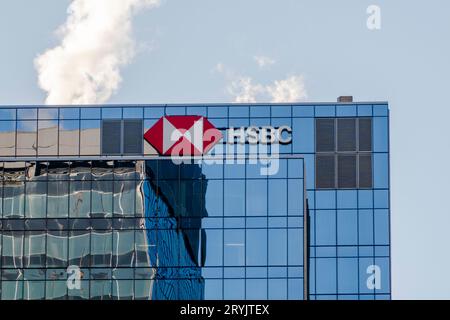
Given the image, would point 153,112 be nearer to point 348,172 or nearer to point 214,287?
point 348,172

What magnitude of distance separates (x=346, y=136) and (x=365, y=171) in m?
3.45

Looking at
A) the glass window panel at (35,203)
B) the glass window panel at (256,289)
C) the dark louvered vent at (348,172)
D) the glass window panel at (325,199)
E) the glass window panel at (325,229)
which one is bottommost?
the glass window panel at (256,289)

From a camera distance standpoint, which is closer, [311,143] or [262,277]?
[262,277]

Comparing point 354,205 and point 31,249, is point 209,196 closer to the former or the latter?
point 31,249

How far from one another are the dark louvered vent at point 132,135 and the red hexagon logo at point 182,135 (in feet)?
3.16

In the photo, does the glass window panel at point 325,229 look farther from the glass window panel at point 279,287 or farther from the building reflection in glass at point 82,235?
the building reflection in glass at point 82,235

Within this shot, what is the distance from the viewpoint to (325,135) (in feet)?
346

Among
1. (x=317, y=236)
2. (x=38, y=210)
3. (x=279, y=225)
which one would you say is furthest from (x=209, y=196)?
(x=317, y=236)

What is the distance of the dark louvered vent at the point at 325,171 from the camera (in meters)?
106

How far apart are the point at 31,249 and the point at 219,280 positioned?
14.1 metres

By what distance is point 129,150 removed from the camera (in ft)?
346

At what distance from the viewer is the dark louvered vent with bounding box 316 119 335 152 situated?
105375 millimetres

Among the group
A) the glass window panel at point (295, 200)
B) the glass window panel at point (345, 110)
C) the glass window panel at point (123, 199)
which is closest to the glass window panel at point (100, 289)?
the glass window panel at point (123, 199)

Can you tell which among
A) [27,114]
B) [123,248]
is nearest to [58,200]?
[123,248]
